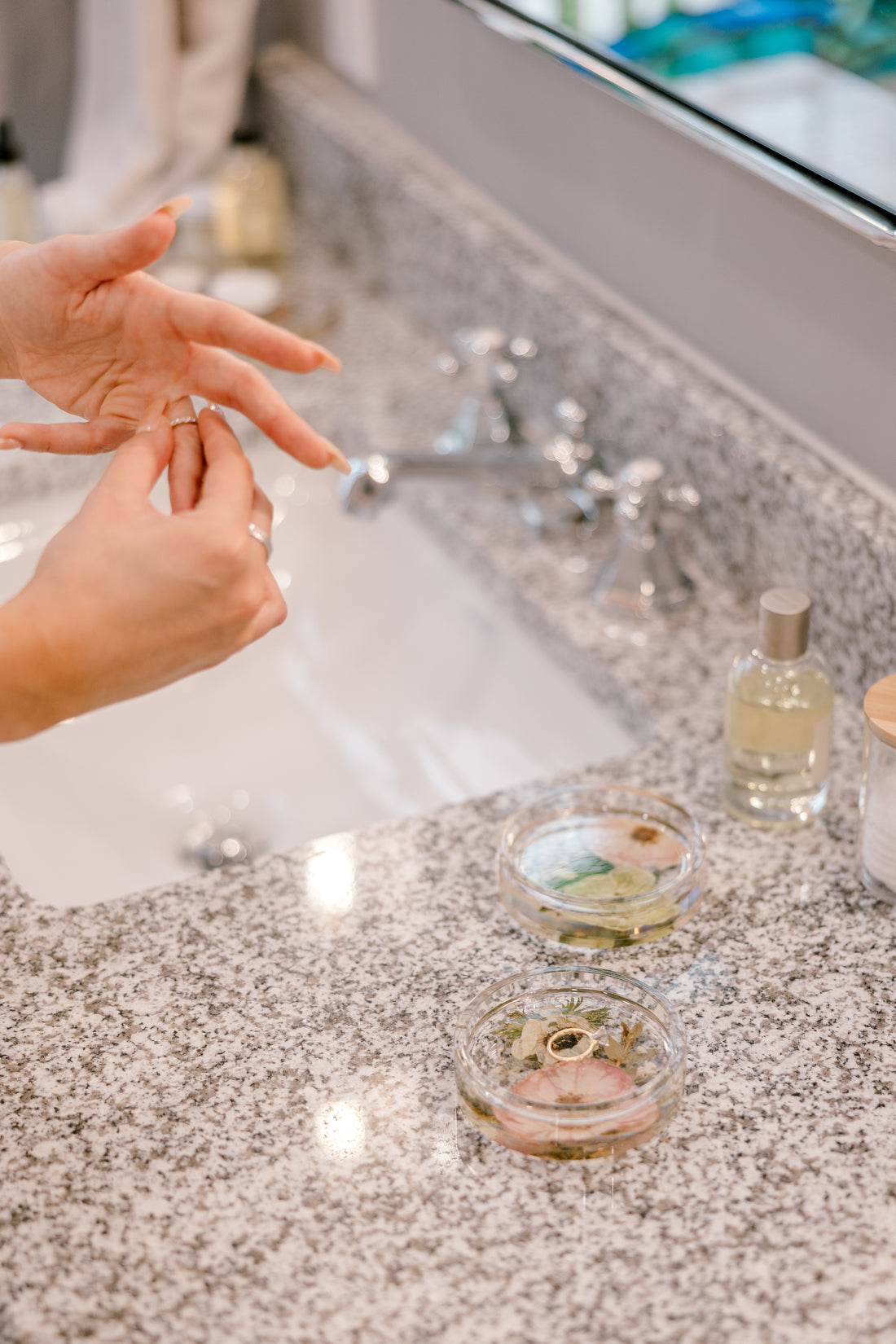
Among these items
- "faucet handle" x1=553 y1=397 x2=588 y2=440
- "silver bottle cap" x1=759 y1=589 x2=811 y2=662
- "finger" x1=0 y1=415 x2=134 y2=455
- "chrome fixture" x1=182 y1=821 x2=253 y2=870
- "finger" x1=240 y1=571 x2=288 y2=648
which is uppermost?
"finger" x1=0 y1=415 x2=134 y2=455

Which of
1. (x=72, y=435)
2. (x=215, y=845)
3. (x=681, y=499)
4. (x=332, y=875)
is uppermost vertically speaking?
(x=72, y=435)

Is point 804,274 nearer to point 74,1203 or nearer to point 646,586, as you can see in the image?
point 646,586

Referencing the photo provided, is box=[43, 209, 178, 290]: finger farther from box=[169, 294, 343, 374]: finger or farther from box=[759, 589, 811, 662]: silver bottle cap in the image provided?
box=[759, 589, 811, 662]: silver bottle cap

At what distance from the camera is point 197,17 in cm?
151

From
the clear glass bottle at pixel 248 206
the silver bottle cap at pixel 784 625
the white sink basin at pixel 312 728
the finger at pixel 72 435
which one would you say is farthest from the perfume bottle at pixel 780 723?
the clear glass bottle at pixel 248 206

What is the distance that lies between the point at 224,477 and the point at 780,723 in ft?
1.13

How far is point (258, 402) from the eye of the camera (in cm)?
74

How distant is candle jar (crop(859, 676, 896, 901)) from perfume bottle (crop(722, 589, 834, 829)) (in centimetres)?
5

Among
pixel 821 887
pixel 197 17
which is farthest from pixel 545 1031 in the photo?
pixel 197 17

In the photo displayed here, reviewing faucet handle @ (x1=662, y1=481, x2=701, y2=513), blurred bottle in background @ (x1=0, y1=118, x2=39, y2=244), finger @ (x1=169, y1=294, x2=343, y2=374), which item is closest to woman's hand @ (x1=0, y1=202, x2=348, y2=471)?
finger @ (x1=169, y1=294, x2=343, y2=374)

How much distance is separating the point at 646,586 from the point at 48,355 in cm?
44

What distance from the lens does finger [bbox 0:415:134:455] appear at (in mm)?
727

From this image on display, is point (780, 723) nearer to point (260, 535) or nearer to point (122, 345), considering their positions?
point (260, 535)

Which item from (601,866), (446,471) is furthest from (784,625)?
(446,471)
